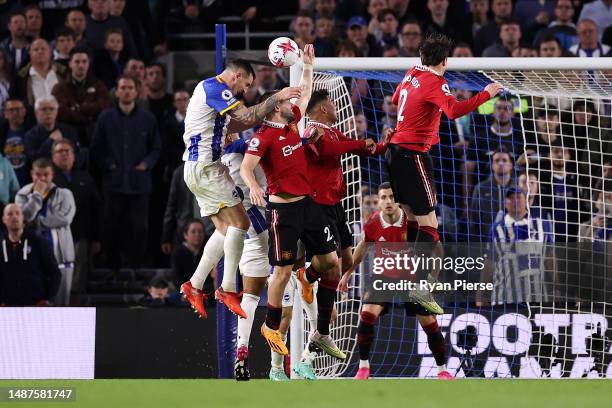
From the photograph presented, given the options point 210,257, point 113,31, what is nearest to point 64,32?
point 113,31

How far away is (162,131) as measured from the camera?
15977 millimetres

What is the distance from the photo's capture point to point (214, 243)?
11133 mm

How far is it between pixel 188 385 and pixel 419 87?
294 cm

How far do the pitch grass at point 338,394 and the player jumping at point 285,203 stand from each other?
0.62 metres

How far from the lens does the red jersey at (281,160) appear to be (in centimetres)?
1065

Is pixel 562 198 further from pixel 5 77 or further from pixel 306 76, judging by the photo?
pixel 5 77

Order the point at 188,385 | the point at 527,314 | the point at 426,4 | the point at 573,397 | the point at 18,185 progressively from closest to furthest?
the point at 573,397 → the point at 188,385 → the point at 527,314 → the point at 18,185 → the point at 426,4

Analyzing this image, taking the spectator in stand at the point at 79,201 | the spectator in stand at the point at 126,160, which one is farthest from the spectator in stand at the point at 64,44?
the spectator in stand at the point at 79,201

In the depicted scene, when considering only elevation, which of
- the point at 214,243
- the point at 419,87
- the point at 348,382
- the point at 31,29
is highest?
the point at 31,29

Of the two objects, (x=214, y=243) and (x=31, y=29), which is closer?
(x=214, y=243)

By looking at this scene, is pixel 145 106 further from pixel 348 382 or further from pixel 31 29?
pixel 348 382

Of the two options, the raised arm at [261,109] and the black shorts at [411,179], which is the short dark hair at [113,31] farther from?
the black shorts at [411,179]

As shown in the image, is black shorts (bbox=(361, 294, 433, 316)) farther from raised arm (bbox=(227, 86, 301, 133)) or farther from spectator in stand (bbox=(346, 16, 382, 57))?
spectator in stand (bbox=(346, 16, 382, 57))

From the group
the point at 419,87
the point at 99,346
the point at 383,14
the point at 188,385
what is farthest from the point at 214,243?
the point at 383,14
